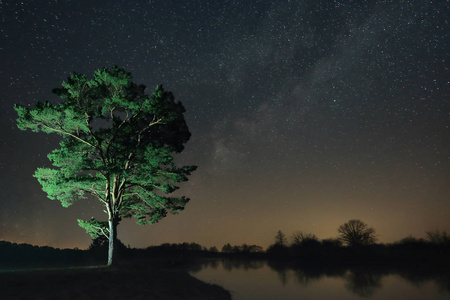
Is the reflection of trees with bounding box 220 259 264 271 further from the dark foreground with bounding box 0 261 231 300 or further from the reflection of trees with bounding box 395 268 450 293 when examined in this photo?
the dark foreground with bounding box 0 261 231 300

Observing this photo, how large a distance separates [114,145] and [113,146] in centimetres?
26

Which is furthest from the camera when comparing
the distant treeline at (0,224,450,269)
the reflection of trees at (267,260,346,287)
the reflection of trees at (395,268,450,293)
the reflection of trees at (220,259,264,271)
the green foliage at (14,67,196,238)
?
the reflection of trees at (220,259,264,271)

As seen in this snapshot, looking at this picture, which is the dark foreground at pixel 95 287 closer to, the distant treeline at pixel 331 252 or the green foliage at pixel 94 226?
the green foliage at pixel 94 226

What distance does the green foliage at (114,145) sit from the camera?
18906 millimetres

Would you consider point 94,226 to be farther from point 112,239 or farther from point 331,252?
point 331,252

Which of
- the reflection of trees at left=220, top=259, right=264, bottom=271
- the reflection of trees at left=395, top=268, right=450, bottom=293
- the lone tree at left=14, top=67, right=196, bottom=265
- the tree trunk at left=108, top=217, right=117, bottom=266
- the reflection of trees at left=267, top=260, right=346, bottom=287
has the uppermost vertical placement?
the lone tree at left=14, top=67, right=196, bottom=265

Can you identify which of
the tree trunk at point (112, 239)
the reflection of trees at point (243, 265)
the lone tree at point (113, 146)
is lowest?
Result: the reflection of trees at point (243, 265)

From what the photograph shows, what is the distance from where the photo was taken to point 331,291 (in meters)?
24.6

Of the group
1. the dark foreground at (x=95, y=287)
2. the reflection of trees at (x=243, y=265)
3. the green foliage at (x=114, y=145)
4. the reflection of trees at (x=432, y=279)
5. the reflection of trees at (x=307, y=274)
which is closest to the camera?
the dark foreground at (x=95, y=287)

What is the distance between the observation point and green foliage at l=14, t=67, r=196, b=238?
18906 millimetres

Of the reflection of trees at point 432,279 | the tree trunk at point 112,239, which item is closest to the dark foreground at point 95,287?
the tree trunk at point 112,239

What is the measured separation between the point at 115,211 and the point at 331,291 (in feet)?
68.2

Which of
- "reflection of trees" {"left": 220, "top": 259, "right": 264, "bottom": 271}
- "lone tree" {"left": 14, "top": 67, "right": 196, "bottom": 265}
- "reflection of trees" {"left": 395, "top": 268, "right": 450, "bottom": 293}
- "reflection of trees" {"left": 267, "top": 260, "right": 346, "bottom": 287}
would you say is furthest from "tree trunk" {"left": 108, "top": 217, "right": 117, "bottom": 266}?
"reflection of trees" {"left": 220, "top": 259, "right": 264, "bottom": 271}

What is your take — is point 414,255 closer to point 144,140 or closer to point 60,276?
point 144,140
